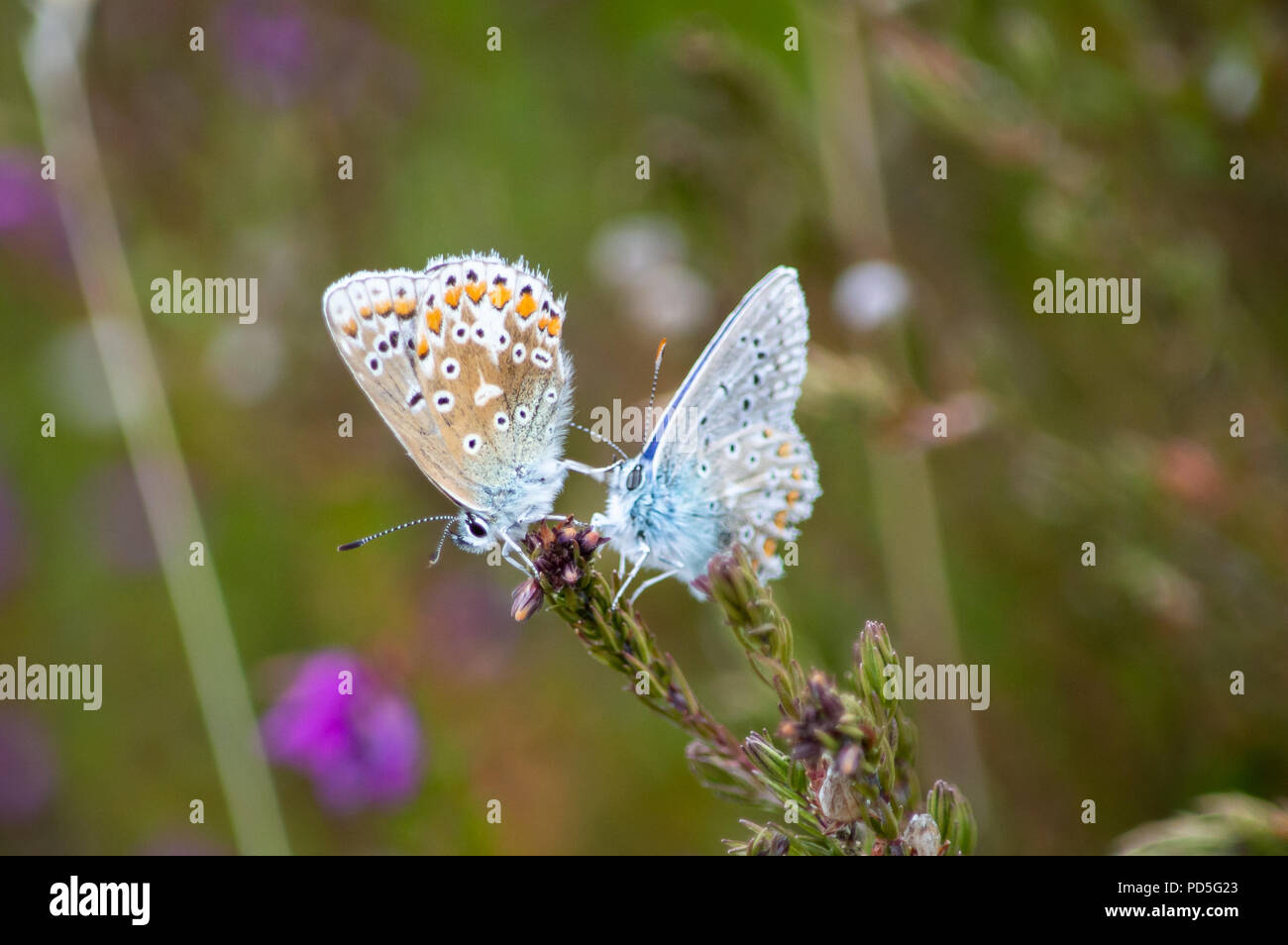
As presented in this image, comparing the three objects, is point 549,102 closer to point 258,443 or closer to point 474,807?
point 258,443

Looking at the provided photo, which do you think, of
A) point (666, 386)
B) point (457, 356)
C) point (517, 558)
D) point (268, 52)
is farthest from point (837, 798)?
point (268, 52)

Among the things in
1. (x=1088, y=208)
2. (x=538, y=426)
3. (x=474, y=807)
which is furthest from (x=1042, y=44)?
(x=474, y=807)

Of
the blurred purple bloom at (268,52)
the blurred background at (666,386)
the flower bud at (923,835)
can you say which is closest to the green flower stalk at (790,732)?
the flower bud at (923,835)

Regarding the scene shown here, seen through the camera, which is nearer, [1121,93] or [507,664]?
[1121,93]

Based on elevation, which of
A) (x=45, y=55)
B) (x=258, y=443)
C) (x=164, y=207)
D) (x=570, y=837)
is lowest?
(x=570, y=837)

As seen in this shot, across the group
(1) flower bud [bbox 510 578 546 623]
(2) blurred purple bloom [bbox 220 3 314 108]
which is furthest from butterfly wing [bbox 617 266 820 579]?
(2) blurred purple bloom [bbox 220 3 314 108]

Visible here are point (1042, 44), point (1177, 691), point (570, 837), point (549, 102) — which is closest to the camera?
point (1042, 44)

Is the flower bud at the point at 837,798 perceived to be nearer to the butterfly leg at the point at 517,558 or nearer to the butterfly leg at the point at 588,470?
the butterfly leg at the point at 517,558

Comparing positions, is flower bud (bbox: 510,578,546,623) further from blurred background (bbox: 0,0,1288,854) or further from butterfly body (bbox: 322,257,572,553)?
blurred background (bbox: 0,0,1288,854)
